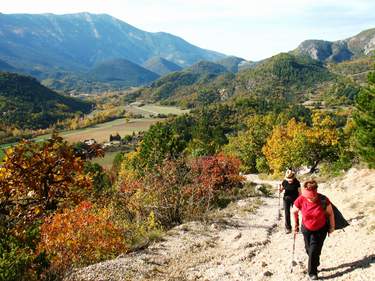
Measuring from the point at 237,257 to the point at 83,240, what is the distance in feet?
17.6

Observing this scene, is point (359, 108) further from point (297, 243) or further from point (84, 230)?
point (84, 230)

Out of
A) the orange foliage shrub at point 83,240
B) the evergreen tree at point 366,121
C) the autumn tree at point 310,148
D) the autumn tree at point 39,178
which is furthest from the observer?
the autumn tree at point 310,148

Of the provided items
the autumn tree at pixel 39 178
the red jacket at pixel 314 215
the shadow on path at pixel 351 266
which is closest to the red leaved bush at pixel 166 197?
the shadow on path at pixel 351 266

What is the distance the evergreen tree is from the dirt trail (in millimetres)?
11657

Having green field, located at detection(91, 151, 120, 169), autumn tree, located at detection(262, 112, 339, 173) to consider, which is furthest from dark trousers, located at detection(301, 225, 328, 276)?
green field, located at detection(91, 151, 120, 169)

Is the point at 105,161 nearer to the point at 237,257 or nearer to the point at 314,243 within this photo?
the point at 237,257

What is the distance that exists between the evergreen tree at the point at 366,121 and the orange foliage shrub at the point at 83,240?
55.4 feet

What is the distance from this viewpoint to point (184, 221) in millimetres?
18500

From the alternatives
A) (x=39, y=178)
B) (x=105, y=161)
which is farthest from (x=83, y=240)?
(x=105, y=161)

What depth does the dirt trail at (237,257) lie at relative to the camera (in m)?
10.3

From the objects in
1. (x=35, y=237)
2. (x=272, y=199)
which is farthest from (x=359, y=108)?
(x=35, y=237)

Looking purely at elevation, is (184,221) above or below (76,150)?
below

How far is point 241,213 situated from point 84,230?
8067mm

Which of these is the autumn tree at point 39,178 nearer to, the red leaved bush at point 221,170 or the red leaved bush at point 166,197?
the red leaved bush at point 166,197
